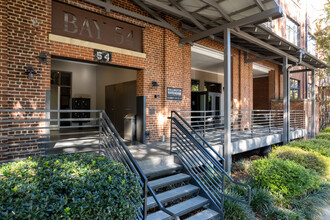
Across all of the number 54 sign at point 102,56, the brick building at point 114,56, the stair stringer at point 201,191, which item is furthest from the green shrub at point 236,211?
the number 54 sign at point 102,56

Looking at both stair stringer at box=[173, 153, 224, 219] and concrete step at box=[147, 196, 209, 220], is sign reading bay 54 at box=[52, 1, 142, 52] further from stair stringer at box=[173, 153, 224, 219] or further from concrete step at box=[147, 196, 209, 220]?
concrete step at box=[147, 196, 209, 220]

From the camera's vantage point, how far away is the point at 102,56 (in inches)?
→ 221

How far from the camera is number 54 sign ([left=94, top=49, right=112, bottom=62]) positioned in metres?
5.52

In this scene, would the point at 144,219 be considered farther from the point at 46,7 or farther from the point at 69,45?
the point at 46,7

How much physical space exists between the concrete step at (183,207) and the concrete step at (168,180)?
0.43m

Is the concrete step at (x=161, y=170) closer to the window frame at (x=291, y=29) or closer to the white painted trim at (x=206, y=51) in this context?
the white painted trim at (x=206, y=51)

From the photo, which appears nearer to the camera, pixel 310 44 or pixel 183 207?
pixel 183 207

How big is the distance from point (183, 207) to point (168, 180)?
601 millimetres

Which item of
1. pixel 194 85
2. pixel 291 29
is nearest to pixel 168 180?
pixel 194 85

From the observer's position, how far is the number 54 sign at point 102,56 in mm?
5523

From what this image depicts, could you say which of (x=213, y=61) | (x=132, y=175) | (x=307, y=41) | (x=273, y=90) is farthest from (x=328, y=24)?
(x=132, y=175)

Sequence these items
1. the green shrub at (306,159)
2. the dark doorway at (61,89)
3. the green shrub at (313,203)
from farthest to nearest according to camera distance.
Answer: the dark doorway at (61,89)
the green shrub at (306,159)
the green shrub at (313,203)

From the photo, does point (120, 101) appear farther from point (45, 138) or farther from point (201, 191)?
point (201, 191)

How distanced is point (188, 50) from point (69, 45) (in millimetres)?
4225
